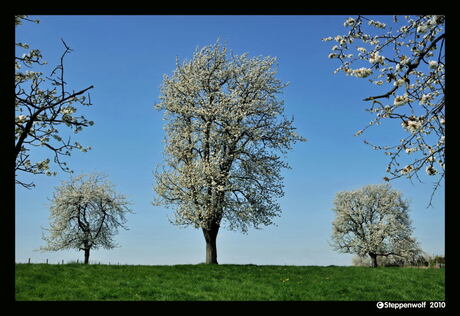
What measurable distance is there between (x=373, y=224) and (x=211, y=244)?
28.0m

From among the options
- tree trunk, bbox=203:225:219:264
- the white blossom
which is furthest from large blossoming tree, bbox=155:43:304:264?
the white blossom

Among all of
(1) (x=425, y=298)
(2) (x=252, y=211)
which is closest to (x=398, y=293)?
(1) (x=425, y=298)

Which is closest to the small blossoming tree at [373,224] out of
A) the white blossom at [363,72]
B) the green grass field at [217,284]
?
the green grass field at [217,284]

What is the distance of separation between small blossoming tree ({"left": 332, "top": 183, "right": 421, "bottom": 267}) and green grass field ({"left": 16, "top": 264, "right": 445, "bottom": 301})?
2372 centimetres

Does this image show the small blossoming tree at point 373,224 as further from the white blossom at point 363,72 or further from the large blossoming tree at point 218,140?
the white blossom at point 363,72

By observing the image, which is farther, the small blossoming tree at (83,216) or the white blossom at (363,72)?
the small blossoming tree at (83,216)

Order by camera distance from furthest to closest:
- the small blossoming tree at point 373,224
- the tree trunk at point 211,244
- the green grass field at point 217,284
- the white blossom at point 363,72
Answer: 1. the small blossoming tree at point 373,224
2. the tree trunk at point 211,244
3. the green grass field at point 217,284
4. the white blossom at point 363,72

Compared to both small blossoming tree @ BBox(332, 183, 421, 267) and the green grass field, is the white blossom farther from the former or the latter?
small blossoming tree @ BBox(332, 183, 421, 267)

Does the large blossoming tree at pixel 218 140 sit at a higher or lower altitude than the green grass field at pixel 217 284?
higher

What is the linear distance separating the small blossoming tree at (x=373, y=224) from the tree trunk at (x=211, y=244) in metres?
26.2

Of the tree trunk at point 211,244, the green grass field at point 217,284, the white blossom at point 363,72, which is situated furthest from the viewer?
the tree trunk at point 211,244

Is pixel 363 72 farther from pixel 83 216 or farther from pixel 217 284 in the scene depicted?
pixel 83 216

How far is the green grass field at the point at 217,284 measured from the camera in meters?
15.6
